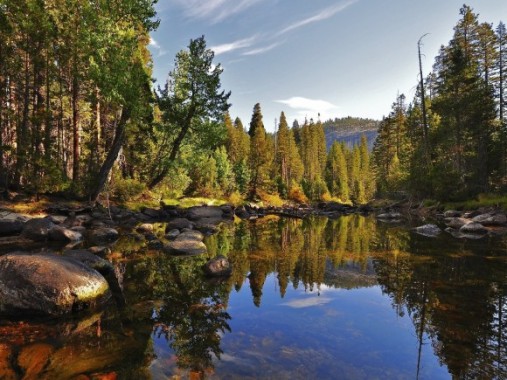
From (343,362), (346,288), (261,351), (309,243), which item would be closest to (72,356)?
(261,351)

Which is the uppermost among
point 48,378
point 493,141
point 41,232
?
point 493,141

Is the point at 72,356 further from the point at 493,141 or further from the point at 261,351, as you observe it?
the point at 493,141

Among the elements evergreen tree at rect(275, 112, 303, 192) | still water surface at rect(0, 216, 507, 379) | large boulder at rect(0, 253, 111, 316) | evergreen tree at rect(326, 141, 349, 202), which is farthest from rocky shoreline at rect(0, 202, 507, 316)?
evergreen tree at rect(326, 141, 349, 202)

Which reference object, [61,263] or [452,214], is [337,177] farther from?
[61,263]

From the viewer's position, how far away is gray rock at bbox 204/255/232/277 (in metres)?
9.98

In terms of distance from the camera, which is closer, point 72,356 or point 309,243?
point 72,356

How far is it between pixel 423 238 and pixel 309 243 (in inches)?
228

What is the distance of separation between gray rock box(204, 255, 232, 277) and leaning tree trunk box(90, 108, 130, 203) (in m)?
13.4

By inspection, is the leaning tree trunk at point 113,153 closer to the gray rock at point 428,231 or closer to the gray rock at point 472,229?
the gray rock at point 428,231

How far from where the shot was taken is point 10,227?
51.4 feet

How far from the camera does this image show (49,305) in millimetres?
6520

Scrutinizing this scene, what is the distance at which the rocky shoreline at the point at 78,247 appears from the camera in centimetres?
662

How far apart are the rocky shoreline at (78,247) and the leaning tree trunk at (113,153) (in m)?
1.36

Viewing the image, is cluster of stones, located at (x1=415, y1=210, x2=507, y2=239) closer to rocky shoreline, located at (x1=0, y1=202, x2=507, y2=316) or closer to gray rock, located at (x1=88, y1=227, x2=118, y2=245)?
rocky shoreline, located at (x1=0, y1=202, x2=507, y2=316)
